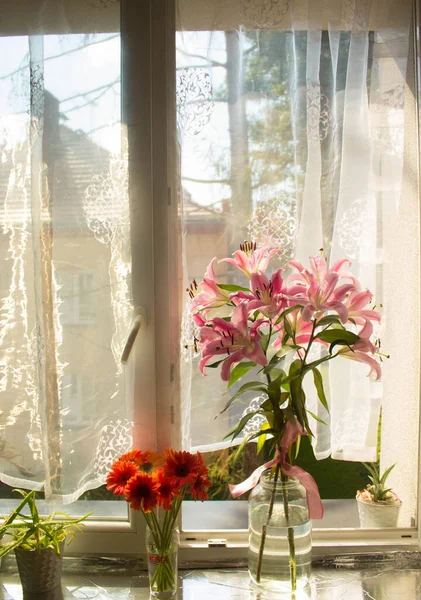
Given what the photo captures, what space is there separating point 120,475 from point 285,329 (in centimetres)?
46

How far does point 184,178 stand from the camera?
1.52 m

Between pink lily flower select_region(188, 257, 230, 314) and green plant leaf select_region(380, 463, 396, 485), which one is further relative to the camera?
green plant leaf select_region(380, 463, 396, 485)

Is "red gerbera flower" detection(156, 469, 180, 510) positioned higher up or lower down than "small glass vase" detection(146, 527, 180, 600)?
higher up

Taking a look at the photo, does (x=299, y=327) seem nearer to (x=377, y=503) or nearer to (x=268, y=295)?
(x=268, y=295)

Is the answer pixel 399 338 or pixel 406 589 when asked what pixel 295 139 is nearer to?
pixel 399 338

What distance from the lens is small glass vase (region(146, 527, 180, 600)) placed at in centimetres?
140

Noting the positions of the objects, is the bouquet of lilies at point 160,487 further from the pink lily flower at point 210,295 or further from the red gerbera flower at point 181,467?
the pink lily flower at point 210,295

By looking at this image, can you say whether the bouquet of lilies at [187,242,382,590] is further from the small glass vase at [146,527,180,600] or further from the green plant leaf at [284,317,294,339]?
the small glass vase at [146,527,180,600]

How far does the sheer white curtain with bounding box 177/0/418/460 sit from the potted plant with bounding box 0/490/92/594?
50 cm

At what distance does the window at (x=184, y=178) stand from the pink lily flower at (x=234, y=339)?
257 millimetres

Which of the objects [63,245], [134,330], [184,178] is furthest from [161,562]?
[184,178]

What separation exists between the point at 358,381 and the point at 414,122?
0.62m

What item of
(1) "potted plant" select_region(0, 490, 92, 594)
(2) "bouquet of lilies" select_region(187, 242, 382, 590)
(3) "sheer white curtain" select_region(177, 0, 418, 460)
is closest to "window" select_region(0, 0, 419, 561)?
(3) "sheer white curtain" select_region(177, 0, 418, 460)

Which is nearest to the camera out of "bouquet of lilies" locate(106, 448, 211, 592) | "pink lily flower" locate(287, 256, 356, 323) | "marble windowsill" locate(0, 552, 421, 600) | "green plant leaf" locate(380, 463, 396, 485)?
"pink lily flower" locate(287, 256, 356, 323)
